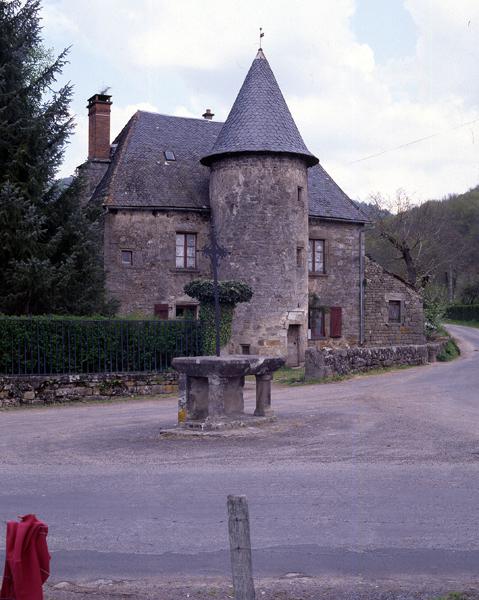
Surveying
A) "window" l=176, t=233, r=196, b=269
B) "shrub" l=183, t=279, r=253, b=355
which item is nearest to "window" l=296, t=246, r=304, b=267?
"window" l=176, t=233, r=196, b=269

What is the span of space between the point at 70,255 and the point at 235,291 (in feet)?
16.2

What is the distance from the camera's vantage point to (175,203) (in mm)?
29562

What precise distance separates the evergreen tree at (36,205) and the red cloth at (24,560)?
56.0 ft

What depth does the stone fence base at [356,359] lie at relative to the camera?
21953mm

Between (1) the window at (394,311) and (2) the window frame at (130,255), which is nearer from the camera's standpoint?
(2) the window frame at (130,255)

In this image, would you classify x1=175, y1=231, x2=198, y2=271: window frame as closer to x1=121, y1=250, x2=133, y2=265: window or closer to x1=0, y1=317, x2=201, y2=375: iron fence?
x1=121, y1=250, x2=133, y2=265: window

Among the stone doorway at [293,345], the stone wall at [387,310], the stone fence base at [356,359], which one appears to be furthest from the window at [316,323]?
the stone fence base at [356,359]

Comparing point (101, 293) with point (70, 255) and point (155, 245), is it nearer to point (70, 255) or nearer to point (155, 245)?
point (70, 255)

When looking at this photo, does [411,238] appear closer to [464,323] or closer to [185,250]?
[464,323]

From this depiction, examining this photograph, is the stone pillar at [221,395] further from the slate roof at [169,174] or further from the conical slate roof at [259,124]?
the slate roof at [169,174]

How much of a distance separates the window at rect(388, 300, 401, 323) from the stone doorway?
20.1 feet

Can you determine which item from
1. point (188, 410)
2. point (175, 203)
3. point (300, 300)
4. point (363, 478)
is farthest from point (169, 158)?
point (363, 478)

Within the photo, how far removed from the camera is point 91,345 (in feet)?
63.3

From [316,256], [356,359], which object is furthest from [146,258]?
[356,359]
